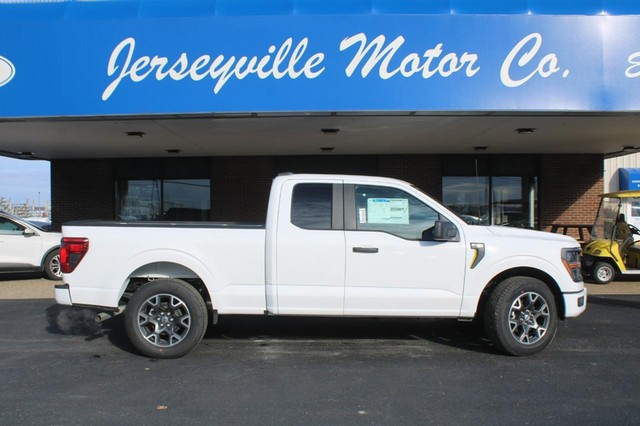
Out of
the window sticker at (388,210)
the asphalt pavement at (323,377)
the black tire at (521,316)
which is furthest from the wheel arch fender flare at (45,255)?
the black tire at (521,316)

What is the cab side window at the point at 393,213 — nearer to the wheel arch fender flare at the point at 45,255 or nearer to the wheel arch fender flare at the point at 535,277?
the wheel arch fender flare at the point at 535,277

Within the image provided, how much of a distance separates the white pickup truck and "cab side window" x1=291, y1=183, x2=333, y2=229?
1 centimetres

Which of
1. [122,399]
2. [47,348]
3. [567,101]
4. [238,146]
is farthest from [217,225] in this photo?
[238,146]

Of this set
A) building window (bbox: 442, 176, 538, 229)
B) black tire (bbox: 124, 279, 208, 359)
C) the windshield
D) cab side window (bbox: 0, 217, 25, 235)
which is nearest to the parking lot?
black tire (bbox: 124, 279, 208, 359)

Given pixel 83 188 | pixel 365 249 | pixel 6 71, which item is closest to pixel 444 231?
pixel 365 249

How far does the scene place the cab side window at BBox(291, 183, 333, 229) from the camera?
5.53m

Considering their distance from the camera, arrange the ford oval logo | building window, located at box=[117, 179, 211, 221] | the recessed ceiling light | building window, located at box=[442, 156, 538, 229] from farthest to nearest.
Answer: building window, located at box=[117, 179, 211, 221] → building window, located at box=[442, 156, 538, 229] → the recessed ceiling light → the ford oval logo

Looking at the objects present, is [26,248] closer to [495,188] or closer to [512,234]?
[512,234]

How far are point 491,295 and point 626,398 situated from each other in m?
1.53

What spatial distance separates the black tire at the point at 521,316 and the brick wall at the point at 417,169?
8793mm

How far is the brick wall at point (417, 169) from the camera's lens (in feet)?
46.1

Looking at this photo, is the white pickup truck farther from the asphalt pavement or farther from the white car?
the white car

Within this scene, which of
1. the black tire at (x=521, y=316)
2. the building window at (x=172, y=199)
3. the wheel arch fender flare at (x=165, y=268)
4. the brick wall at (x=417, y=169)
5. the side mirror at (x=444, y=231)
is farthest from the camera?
the building window at (x=172, y=199)

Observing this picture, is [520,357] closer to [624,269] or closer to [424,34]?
[424,34]
